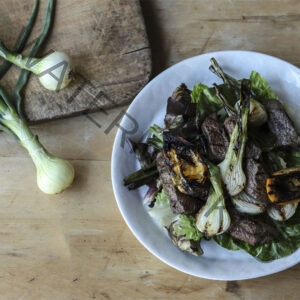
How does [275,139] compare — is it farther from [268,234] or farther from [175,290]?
[175,290]

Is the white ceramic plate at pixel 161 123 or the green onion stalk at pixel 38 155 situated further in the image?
the green onion stalk at pixel 38 155

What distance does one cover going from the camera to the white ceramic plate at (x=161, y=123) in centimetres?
147

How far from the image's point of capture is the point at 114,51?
1661 mm

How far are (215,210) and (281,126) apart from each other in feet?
1.18

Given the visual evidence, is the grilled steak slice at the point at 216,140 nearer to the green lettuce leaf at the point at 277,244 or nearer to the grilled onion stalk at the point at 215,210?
the grilled onion stalk at the point at 215,210

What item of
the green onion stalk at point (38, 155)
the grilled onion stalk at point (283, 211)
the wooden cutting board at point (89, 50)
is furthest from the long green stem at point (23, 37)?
the grilled onion stalk at point (283, 211)

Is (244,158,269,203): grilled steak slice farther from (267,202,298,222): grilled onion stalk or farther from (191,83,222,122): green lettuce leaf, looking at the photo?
(191,83,222,122): green lettuce leaf

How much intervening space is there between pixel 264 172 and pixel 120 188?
0.51 meters

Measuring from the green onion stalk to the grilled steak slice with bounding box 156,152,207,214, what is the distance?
0.42 meters

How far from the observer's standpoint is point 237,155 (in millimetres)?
1330

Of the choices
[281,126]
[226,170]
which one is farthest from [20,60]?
[281,126]

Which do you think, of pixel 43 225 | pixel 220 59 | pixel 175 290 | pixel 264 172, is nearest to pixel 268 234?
pixel 264 172

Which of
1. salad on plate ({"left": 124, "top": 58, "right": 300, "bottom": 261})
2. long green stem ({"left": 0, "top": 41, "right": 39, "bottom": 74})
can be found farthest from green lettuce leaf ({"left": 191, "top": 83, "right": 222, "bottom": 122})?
long green stem ({"left": 0, "top": 41, "right": 39, "bottom": 74})

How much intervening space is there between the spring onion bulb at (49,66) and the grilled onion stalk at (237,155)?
2.22 feet
